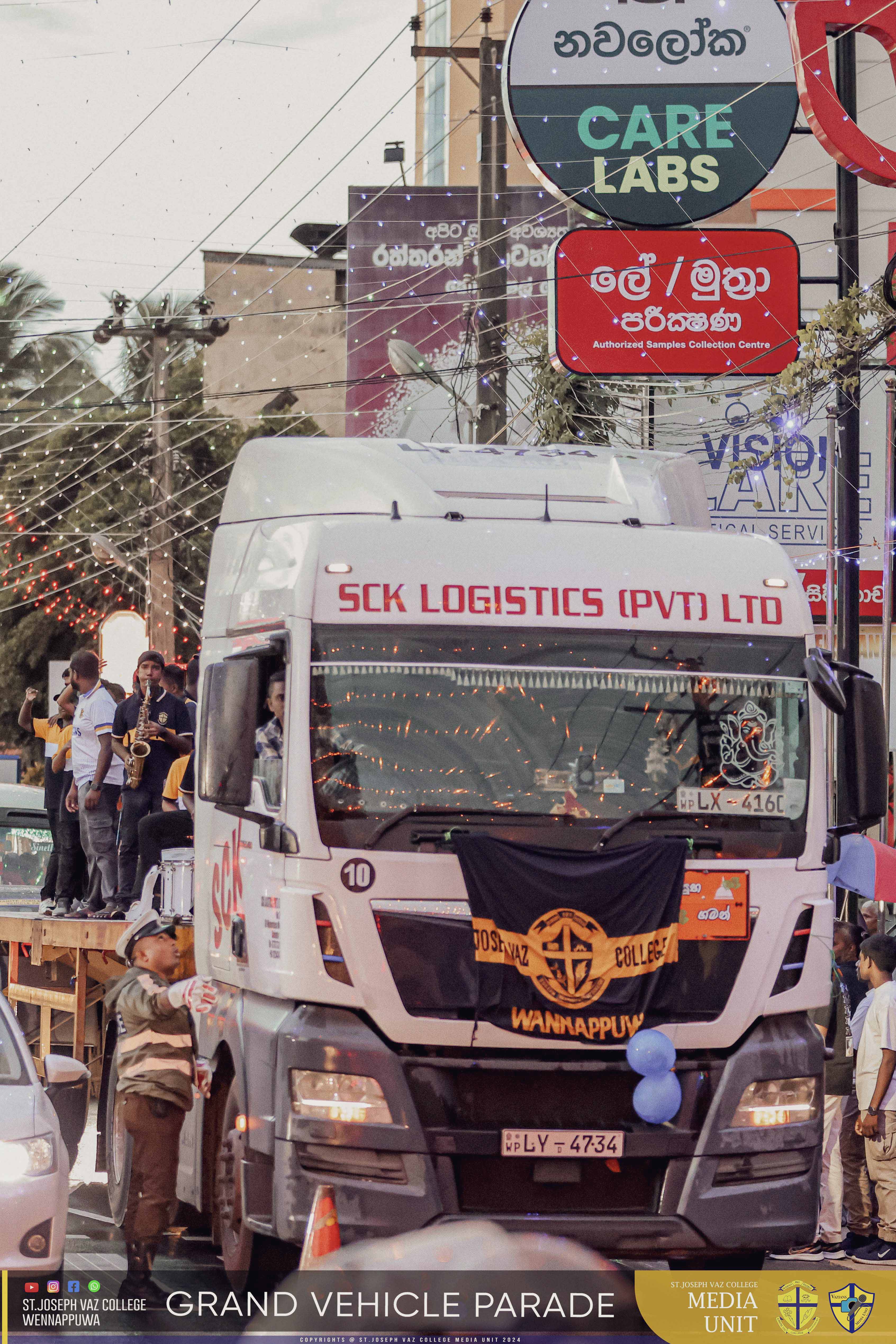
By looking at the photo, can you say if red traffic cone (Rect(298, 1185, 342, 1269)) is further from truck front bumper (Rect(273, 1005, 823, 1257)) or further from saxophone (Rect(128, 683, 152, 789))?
saxophone (Rect(128, 683, 152, 789))

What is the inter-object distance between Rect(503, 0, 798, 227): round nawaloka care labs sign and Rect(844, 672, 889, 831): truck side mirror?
31.2 feet

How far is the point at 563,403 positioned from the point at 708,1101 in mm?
14729

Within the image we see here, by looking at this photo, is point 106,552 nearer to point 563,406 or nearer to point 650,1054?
point 563,406

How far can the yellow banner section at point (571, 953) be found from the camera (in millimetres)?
7414

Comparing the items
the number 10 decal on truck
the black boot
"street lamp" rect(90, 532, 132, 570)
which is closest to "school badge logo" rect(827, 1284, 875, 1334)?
the number 10 decal on truck

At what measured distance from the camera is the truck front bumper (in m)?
7.27

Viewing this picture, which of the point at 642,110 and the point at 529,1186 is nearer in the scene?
the point at 529,1186

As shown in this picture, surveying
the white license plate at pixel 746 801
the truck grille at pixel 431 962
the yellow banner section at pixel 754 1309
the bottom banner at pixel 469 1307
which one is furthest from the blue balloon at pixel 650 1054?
the yellow banner section at pixel 754 1309

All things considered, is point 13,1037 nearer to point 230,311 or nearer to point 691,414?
point 691,414

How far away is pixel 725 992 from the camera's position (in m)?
7.59

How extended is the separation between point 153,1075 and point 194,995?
1.51 feet

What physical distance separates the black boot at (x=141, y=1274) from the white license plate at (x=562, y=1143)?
1974 millimetres

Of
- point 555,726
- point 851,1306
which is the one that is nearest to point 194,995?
point 555,726

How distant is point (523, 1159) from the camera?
7352 millimetres
